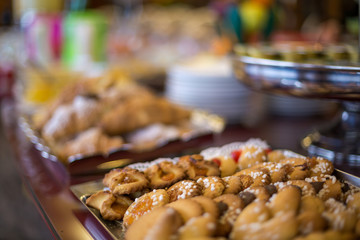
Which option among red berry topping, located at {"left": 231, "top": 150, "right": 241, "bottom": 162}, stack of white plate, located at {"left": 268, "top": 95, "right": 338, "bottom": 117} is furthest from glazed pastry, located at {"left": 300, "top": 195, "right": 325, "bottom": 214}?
stack of white plate, located at {"left": 268, "top": 95, "right": 338, "bottom": 117}

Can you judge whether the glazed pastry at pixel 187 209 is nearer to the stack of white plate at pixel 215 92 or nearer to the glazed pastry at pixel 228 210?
the glazed pastry at pixel 228 210

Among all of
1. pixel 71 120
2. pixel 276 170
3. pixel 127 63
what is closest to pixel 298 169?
pixel 276 170

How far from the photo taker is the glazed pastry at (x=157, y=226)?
468mm

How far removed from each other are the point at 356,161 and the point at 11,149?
2.98 ft

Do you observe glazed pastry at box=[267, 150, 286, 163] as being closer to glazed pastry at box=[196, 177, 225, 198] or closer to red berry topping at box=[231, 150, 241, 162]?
red berry topping at box=[231, 150, 241, 162]

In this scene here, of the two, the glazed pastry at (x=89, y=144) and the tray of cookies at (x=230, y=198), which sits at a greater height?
the tray of cookies at (x=230, y=198)

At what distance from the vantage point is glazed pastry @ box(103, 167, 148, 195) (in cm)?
61

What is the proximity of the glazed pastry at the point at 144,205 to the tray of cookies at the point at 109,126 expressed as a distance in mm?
348

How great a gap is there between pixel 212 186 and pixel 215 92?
2.77 feet

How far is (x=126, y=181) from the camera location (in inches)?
25.0

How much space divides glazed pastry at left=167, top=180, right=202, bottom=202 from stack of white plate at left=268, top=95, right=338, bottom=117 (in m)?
0.95

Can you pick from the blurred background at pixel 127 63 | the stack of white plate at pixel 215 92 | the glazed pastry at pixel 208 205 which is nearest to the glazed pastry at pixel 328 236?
the glazed pastry at pixel 208 205

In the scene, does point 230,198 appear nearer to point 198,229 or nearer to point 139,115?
point 198,229

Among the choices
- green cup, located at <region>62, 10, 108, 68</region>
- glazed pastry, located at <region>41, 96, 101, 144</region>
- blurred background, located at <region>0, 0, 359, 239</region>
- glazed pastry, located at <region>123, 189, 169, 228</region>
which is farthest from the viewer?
green cup, located at <region>62, 10, 108, 68</region>
